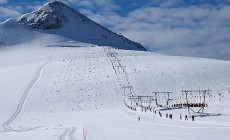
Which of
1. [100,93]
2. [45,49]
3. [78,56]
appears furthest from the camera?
[45,49]

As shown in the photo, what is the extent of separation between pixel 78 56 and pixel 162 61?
83.5 ft

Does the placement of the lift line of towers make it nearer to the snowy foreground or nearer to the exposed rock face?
the snowy foreground

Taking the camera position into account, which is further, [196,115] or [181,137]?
[196,115]

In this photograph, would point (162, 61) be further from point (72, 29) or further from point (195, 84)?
point (72, 29)

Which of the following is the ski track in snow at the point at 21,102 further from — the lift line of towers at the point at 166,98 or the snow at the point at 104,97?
the lift line of towers at the point at 166,98

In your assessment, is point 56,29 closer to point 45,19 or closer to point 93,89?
point 45,19

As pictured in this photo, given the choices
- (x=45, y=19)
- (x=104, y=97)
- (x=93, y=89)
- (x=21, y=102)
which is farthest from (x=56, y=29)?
(x=104, y=97)

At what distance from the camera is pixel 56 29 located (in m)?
167

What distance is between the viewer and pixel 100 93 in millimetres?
56844

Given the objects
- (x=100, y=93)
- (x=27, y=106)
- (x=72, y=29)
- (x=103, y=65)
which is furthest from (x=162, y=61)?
(x=72, y=29)

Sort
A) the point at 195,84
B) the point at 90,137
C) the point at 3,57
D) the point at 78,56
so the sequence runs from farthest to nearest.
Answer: the point at 3,57
the point at 78,56
the point at 195,84
the point at 90,137

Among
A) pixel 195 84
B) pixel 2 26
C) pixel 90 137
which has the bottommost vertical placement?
pixel 90 137

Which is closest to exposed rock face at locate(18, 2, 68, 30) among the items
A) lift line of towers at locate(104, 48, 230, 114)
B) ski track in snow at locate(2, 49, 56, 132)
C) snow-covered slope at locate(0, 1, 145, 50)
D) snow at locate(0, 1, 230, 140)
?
snow-covered slope at locate(0, 1, 145, 50)

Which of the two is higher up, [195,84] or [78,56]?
[78,56]
